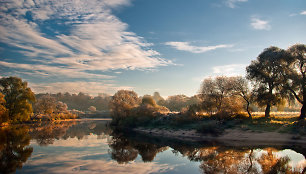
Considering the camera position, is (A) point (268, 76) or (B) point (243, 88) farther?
(B) point (243, 88)

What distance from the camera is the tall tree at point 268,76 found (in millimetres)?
39750

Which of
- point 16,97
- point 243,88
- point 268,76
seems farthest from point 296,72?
point 16,97

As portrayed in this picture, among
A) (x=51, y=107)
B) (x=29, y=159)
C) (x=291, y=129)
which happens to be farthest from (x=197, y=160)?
(x=51, y=107)

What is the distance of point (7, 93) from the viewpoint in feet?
Result: 201

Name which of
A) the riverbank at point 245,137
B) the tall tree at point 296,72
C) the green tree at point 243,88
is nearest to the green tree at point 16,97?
the riverbank at point 245,137

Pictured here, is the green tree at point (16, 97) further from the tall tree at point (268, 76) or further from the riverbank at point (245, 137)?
the tall tree at point (268, 76)

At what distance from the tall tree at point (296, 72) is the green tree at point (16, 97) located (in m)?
66.4

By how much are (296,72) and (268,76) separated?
4.67m

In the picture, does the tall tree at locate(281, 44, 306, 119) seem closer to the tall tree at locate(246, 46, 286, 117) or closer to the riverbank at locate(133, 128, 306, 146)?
the tall tree at locate(246, 46, 286, 117)

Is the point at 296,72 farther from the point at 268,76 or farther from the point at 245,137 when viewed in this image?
the point at 245,137

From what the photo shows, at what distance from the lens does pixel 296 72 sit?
127 ft

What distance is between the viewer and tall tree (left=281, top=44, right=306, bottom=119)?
37406 millimetres

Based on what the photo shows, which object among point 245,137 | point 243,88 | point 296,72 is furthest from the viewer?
point 243,88

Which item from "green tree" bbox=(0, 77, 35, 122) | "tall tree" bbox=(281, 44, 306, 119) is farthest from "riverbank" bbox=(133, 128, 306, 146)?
"green tree" bbox=(0, 77, 35, 122)
